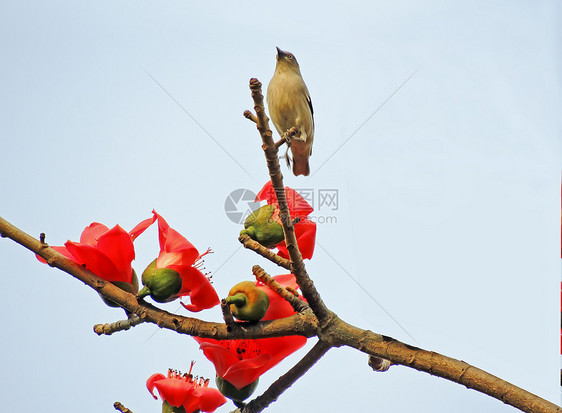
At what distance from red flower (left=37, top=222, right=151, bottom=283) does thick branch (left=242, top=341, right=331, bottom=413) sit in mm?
348

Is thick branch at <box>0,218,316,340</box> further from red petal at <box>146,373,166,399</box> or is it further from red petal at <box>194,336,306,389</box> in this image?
red petal at <box>146,373,166,399</box>

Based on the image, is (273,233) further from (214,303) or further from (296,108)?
(296,108)

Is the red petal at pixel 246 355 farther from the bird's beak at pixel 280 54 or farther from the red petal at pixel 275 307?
the bird's beak at pixel 280 54

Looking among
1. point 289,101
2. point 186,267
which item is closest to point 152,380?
point 186,267

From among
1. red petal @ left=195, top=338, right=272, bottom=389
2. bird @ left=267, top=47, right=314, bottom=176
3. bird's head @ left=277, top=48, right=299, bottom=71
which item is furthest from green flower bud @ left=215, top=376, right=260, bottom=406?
bird's head @ left=277, top=48, right=299, bottom=71

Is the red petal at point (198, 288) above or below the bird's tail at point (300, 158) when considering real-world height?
below

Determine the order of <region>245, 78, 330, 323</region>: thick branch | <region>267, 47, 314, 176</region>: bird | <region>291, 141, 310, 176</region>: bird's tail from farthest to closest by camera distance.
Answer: <region>291, 141, 310, 176</region>: bird's tail
<region>267, 47, 314, 176</region>: bird
<region>245, 78, 330, 323</region>: thick branch

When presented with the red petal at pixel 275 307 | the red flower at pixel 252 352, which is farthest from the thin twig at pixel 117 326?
the red petal at pixel 275 307

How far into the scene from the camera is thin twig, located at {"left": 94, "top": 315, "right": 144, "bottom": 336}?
100 centimetres

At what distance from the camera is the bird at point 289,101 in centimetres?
325

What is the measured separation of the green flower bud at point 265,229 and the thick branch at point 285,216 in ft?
0.34

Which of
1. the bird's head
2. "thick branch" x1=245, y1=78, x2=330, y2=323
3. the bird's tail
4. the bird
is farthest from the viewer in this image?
the bird's tail

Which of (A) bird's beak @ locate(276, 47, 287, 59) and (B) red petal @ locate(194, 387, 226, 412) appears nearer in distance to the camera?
(B) red petal @ locate(194, 387, 226, 412)

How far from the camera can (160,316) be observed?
96 cm
